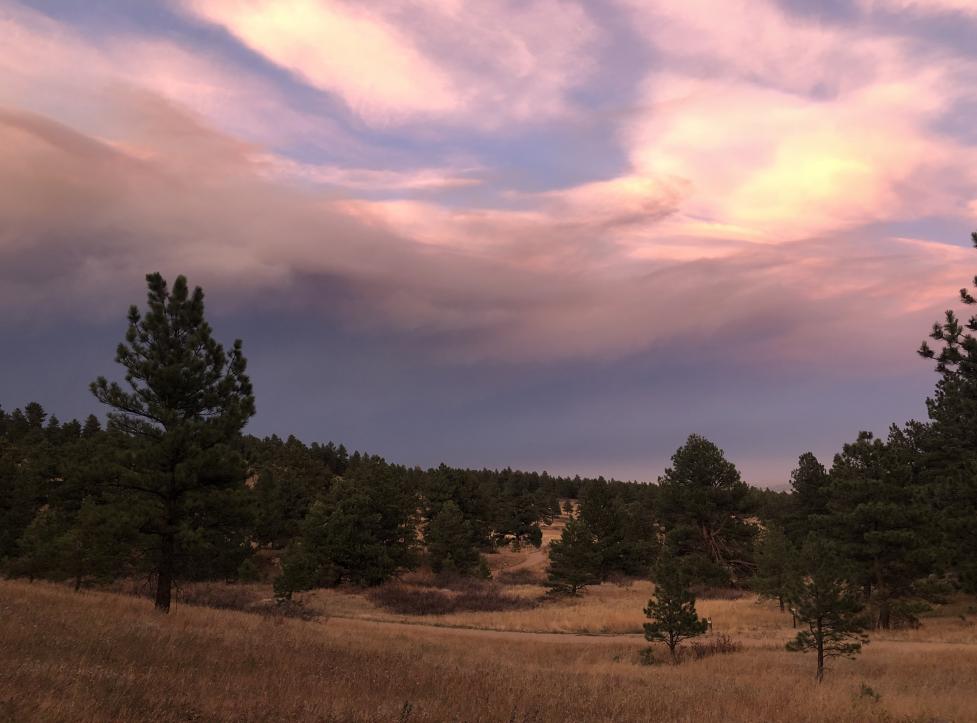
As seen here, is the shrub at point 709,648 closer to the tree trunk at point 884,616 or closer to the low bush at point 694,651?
the low bush at point 694,651

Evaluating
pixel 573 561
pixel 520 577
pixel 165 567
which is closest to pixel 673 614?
pixel 165 567

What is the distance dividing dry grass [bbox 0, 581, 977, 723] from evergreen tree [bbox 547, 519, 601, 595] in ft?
102

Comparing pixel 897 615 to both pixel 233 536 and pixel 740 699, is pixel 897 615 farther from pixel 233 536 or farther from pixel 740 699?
pixel 233 536

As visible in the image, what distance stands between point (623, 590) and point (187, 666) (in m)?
49.0

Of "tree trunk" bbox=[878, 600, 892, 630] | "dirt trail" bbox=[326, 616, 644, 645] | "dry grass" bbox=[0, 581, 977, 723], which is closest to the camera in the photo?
"dry grass" bbox=[0, 581, 977, 723]

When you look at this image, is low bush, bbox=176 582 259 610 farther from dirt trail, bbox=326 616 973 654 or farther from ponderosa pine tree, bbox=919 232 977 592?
ponderosa pine tree, bbox=919 232 977 592

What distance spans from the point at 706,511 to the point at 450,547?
24.2m

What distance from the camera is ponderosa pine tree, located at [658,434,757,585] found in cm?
5191

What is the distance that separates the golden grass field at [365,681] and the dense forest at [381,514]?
130 inches

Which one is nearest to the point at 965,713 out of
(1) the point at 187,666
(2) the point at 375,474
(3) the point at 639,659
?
(3) the point at 639,659

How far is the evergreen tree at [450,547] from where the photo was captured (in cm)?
5969

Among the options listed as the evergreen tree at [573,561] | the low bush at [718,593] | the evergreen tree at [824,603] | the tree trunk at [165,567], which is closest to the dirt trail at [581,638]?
the evergreen tree at [824,603]

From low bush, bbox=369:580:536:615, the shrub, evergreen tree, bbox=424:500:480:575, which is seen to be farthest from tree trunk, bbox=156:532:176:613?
evergreen tree, bbox=424:500:480:575

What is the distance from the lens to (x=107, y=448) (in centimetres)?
2177
